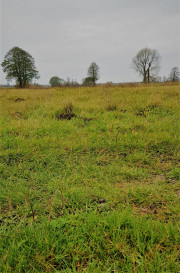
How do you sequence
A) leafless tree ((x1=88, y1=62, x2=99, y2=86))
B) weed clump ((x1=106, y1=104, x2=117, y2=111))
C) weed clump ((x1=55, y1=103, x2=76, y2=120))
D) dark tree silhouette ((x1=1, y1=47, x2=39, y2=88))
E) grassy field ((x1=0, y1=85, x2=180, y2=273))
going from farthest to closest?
1. leafless tree ((x1=88, y1=62, x2=99, y2=86))
2. dark tree silhouette ((x1=1, y1=47, x2=39, y2=88))
3. weed clump ((x1=106, y1=104, x2=117, y2=111))
4. weed clump ((x1=55, y1=103, x2=76, y2=120))
5. grassy field ((x1=0, y1=85, x2=180, y2=273))

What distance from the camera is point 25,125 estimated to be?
13.4 feet

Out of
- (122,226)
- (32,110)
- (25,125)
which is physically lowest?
(122,226)

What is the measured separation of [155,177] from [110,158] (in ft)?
2.73

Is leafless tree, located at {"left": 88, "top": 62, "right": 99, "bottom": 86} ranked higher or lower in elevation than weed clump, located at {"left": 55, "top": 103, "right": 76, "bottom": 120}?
higher

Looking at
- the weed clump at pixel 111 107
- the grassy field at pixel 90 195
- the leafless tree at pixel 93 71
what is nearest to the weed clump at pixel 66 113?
the grassy field at pixel 90 195

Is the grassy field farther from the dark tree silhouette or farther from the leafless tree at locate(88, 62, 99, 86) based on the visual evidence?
the leafless tree at locate(88, 62, 99, 86)

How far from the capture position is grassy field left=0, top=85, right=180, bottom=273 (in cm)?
136

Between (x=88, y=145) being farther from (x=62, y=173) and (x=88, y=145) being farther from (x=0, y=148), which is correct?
(x=0, y=148)

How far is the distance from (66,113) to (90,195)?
335 centimetres

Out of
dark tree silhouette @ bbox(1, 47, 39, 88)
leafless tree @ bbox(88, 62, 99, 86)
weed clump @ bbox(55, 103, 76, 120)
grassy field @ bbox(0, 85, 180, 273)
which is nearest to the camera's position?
grassy field @ bbox(0, 85, 180, 273)

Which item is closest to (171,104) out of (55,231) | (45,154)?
(45,154)

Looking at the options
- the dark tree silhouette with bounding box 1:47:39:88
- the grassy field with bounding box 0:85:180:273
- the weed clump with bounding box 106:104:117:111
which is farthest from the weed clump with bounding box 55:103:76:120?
the dark tree silhouette with bounding box 1:47:39:88

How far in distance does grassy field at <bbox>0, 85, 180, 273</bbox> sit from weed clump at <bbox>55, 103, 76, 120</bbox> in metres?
0.18

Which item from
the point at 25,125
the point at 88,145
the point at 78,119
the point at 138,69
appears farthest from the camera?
the point at 138,69
